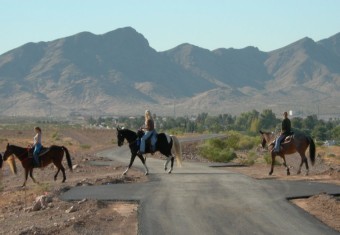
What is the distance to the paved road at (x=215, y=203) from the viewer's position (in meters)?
15.5

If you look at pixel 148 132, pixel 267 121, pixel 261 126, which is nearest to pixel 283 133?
pixel 148 132

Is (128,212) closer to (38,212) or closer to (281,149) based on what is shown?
(38,212)

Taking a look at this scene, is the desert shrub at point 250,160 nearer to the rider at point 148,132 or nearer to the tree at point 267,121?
the rider at point 148,132

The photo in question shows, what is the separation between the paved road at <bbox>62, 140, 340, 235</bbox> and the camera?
608 inches

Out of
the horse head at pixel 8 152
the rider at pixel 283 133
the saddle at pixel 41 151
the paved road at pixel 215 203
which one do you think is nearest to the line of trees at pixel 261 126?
the rider at pixel 283 133

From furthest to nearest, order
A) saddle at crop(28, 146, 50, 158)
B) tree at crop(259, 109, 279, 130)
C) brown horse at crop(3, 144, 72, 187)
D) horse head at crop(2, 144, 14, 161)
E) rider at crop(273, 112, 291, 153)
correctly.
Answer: tree at crop(259, 109, 279, 130) < rider at crop(273, 112, 291, 153) < saddle at crop(28, 146, 50, 158) < brown horse at crop(3, 144, 72, 187) < horse head at crop(2, 144, 14, 161)

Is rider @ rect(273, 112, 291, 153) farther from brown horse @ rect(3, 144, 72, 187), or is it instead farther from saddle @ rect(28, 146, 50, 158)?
saddle @ rect(28, 146, 50, 158)

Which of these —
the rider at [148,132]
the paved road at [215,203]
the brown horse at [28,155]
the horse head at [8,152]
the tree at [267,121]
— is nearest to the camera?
the paved road at [215,203]

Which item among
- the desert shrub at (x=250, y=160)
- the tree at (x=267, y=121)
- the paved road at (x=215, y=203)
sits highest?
the tree at (x=267, y=121)

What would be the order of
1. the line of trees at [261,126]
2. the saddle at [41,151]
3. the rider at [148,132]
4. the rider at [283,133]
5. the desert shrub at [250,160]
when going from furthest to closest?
the line of trees at [261,126], the desert shrub at [250,160], the rider at [283,133], the rider at [148,132], the saddle at [41,151]

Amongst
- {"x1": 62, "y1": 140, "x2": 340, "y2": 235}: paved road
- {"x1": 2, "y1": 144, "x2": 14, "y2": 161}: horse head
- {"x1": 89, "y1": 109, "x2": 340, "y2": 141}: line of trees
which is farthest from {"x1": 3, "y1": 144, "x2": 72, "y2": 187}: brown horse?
{"x1": 89, "y1": 109, "x2": 340, "y2": 141}: line of trees

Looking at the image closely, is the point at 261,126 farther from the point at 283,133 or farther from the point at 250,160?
the point at 283,133

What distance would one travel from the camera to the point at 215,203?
19.1 metres

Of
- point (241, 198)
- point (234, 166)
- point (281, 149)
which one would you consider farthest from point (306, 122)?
point (241, 198)
